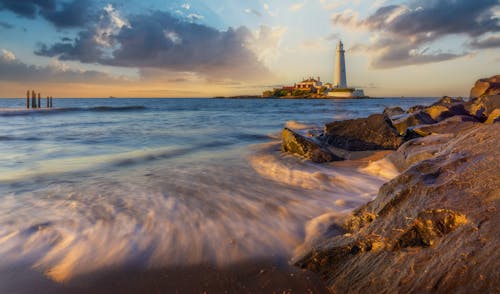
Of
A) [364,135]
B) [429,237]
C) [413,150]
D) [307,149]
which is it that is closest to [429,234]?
[429,237]

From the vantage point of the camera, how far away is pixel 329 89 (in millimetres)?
90875

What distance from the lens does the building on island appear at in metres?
84.8

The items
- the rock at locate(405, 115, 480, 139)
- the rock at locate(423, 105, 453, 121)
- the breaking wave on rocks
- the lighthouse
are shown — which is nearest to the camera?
the breaking wave on rocks

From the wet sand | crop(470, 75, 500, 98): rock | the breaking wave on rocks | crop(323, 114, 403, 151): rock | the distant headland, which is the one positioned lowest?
the wet sand

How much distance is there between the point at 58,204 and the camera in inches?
155

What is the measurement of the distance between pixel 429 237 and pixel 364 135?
17.6ft

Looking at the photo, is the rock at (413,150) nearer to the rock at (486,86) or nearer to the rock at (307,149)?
the rock at (307,149)

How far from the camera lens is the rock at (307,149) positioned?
6422mm

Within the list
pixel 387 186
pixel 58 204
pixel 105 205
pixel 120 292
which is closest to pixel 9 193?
pixel 58 204

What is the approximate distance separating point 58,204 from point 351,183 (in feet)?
13.3

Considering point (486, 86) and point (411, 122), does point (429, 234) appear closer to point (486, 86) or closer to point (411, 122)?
point (411, 122)

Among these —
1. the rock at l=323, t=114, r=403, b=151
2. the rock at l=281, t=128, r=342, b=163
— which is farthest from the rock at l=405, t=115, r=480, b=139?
the rock at l=281, t=128, r=342, b=163

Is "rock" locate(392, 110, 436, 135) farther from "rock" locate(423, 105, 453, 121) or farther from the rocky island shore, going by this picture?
the rocky island shore

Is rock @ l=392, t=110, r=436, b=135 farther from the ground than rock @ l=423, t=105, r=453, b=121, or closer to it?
closer to it
